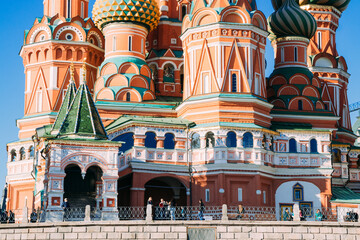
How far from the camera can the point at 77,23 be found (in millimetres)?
45375

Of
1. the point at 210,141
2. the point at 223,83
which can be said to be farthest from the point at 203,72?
the point at 210,141

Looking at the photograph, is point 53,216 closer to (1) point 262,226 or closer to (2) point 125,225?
(2) point 125,225

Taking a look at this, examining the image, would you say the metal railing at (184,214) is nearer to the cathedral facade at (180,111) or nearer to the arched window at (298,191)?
the cathedral facade at (180,111)

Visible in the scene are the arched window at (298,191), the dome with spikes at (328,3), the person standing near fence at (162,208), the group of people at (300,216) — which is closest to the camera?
the person standing near fence at (162,208)

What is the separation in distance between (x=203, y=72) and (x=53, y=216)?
1140 centimetres

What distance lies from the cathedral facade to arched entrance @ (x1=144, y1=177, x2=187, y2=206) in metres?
0.07

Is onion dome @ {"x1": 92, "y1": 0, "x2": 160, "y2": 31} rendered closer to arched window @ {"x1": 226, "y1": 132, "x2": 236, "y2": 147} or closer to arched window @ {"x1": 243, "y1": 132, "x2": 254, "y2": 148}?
arched window @ {"x1": 226, "y1": 132, "x2": 236, "y2": 147}

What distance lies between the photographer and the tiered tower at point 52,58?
44125 mm

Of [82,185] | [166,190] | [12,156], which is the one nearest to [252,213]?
[166,190]

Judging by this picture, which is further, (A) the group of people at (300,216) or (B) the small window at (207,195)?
(B) the small window at (207,195)

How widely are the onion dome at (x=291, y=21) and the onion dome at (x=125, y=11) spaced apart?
6.72 meters

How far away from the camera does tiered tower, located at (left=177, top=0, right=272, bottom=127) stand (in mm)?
38281

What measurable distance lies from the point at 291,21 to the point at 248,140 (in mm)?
9117

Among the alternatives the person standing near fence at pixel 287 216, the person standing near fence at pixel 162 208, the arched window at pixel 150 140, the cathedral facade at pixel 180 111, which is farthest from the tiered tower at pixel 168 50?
the person standing near fence at pixel 162 208
